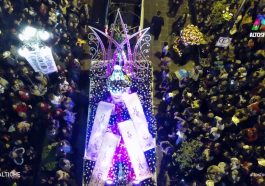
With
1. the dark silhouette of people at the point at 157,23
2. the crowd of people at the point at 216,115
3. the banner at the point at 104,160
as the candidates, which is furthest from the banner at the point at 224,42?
the banner at the point at 104,160

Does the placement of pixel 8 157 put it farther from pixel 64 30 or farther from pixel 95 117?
pixel 64 30

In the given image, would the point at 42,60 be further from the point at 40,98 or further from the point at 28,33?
the point at 40,98

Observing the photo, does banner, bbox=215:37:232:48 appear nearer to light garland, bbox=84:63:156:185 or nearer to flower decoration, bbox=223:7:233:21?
flower decoration, bbox=223:7:233:21

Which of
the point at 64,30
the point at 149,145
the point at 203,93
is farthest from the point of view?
the point at 64,30

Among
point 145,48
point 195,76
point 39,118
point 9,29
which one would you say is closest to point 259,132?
point 195,76

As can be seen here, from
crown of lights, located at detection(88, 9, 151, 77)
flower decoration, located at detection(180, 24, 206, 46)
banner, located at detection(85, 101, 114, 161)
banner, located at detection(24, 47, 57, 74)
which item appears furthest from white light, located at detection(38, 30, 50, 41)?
flower decoration, located at detection(180, 24, 206, 46)

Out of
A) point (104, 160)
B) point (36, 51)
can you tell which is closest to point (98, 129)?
point (104, 160)
